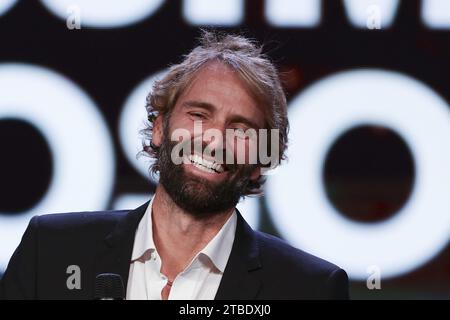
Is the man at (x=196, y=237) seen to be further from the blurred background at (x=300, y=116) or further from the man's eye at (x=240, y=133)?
the blurred background at (x=300, y=116)

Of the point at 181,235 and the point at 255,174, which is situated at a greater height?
the point at 255,174

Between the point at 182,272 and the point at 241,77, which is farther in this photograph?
the point at 241,77

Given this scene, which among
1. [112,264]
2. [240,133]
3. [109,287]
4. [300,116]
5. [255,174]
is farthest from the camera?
[300,116]

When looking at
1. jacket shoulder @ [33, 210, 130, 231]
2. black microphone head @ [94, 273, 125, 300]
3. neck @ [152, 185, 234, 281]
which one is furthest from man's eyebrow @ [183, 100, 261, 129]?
black microphone head @ [94, 273, 125, 300]

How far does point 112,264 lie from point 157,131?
1.38 feet

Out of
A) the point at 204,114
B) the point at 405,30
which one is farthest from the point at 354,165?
the point at 204,114

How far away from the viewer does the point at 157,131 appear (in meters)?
2.23

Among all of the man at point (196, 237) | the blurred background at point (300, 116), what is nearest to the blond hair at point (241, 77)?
the man at point (196, 237)

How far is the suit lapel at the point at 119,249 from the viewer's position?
1.95 m

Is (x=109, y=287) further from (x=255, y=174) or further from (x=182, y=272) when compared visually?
(x=255, y=174)

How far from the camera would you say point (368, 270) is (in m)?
2.71

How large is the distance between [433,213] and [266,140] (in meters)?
0.86

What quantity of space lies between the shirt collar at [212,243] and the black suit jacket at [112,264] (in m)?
0.02

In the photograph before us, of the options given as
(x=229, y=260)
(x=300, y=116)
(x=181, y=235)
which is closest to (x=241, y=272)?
(x=229, y=260)
